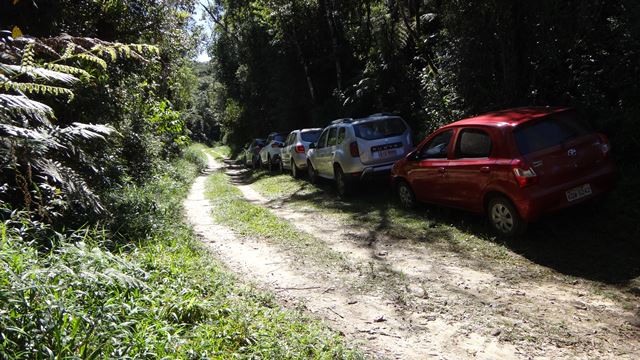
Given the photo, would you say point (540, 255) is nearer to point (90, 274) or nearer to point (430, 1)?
point (90, 274)

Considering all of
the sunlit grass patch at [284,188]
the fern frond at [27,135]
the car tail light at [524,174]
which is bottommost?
the sunlit grass patch at [284,188]

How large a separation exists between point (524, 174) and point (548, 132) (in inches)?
29.9

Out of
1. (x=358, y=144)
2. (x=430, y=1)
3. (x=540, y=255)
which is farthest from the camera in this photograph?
(x=430, y=1)

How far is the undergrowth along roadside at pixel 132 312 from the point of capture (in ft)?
9.29

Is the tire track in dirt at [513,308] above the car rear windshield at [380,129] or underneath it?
underneath

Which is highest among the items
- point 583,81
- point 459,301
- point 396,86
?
point 396,86

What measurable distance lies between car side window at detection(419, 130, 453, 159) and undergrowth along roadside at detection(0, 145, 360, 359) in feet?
14.3

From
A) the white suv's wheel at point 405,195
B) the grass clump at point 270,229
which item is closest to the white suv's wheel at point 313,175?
the grass clump at point 270,229

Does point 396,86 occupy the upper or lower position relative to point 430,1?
lower

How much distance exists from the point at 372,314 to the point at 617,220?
393 centimetres

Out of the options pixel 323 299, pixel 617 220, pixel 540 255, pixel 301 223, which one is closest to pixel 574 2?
pixel 617 220

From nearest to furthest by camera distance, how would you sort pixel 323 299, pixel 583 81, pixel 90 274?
pixel 90 274 → pixel 323 299 → pixel 583 81

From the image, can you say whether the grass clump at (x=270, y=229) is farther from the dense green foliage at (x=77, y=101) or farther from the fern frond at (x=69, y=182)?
the fern frond at (x=69, y=182)

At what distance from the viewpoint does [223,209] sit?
35.8 feet
